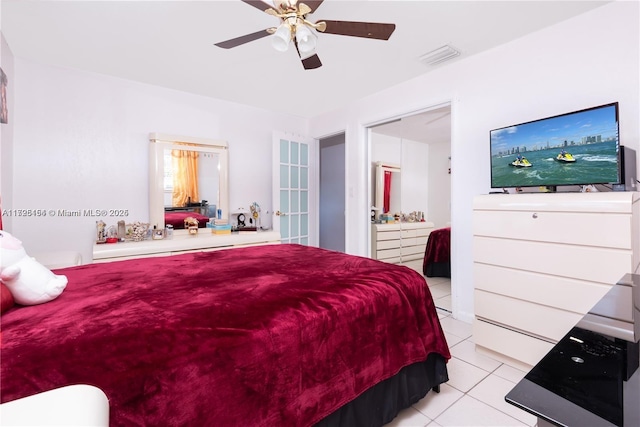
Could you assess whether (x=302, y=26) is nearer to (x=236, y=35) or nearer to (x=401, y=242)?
(x=236, y=35)

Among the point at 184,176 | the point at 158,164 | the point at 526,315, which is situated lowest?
the point at 526,315

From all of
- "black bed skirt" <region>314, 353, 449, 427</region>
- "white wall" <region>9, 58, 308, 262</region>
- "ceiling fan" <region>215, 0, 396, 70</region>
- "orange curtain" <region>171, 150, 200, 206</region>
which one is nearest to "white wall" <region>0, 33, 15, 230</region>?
"white wall" <region>9, 58, 308, 262</region>

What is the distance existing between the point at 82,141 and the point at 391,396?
351 centimetres

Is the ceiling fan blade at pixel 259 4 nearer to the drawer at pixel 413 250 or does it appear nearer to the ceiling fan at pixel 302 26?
the ceiling fan at pixel 302 26

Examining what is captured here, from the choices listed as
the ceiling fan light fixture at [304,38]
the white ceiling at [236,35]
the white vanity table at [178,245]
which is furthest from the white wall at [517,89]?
the white vanity table at [178,245]

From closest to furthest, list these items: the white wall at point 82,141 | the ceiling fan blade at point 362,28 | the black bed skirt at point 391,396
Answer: the black bed skirt at point 391,396 → the ceiling fan blade at point 362,28 → the white wall at point 82,141

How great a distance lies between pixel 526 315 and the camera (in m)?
1.94

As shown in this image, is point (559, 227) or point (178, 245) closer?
point (559, 227)

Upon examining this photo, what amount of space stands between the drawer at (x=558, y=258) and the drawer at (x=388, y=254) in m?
1.96

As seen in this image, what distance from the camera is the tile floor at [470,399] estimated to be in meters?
1.53

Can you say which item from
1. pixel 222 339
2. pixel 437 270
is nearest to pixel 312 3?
pixel 222 339

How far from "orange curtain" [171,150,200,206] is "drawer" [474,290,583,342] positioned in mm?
3181

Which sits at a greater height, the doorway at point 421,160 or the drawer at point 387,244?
the doorway at point 421,160

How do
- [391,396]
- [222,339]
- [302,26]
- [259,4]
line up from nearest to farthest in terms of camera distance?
[222,339], [391,396], [259,4], [302,26]
